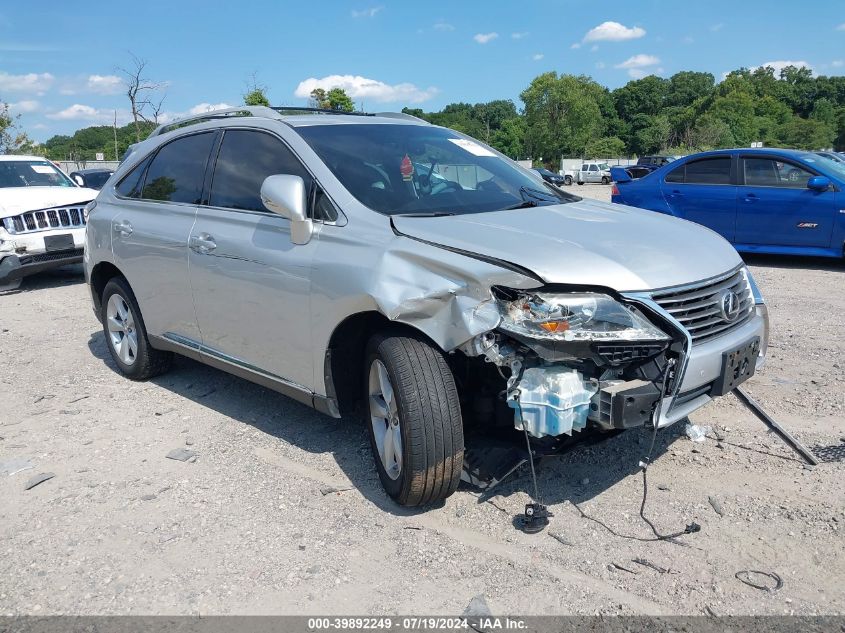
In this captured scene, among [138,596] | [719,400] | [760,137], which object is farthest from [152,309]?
[760,137]

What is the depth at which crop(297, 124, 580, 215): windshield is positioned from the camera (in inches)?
142

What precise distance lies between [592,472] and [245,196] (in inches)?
99.5

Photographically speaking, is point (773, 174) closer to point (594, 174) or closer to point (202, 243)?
point (202, 243)

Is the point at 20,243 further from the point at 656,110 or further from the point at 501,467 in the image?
the point at 656,110

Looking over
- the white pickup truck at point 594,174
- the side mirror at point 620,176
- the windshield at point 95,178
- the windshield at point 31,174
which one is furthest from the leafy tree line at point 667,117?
the windshield at point 31,174

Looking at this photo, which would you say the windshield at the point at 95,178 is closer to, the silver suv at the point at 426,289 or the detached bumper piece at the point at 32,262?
the detached bumper piece at the point at 32,262

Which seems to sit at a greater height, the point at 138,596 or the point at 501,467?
the point at 501,467

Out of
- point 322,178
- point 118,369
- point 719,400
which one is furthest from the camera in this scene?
point 118,369

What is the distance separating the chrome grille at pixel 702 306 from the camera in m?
2.94

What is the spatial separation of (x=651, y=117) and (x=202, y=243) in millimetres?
125539

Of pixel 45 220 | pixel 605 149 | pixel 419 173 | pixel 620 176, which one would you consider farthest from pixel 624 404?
pixel 605 149

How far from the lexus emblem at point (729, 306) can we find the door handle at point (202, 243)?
2.81 metres

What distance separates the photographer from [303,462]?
3.92 metres

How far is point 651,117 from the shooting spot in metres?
118
